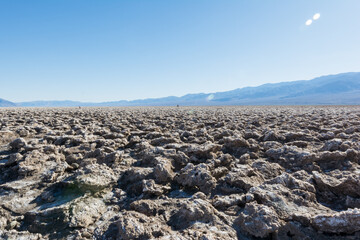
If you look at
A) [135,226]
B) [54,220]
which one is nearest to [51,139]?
[54,220]

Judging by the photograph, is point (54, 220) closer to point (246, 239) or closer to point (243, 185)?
point (246, 239)

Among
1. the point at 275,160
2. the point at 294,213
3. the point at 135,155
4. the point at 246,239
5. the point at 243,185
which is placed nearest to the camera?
the point at 246,239

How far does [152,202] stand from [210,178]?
2.20 ft

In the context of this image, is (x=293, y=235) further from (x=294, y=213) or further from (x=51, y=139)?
(x=51, y=139)

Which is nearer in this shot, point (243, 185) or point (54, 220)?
point (54, 220)

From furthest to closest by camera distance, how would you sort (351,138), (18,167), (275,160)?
(351,138)
(275,160)
(18,167)

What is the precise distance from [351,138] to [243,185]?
297 centimetres

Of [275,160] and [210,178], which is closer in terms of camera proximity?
[210,178]

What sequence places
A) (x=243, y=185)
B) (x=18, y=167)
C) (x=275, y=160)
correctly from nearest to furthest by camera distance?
(x=243, y=185) < (x=18, y=167) < (x=275, y=160)

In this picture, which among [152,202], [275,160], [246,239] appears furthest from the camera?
[275,160]

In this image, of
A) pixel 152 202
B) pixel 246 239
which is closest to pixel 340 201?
pixel 246 239

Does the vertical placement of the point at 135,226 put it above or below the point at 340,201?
above

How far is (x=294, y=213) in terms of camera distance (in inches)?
63.0

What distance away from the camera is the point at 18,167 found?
8.44ft
